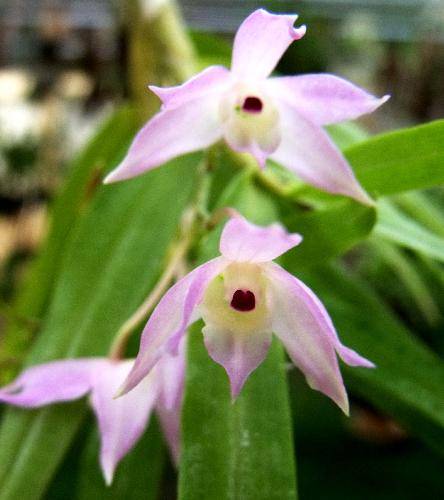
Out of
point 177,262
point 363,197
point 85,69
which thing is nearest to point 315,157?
point 363,197

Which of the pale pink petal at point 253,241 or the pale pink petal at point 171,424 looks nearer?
the pale pink petal at point 253,241

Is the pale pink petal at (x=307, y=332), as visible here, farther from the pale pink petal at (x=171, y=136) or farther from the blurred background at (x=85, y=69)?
the blurred background at (x=85, y=69)

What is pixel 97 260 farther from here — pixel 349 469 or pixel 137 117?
pixel 349 469

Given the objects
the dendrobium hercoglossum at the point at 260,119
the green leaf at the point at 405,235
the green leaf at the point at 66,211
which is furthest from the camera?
the green leaf at the point at 66,211

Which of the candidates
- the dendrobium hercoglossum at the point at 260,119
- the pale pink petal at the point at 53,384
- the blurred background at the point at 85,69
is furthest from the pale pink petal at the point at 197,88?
the blurred background at the point at 85,69

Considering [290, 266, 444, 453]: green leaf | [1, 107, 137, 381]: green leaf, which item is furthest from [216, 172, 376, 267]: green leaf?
[1, 107, 137, 381]: green leaf

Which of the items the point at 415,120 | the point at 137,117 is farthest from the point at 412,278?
the point at 415,120
